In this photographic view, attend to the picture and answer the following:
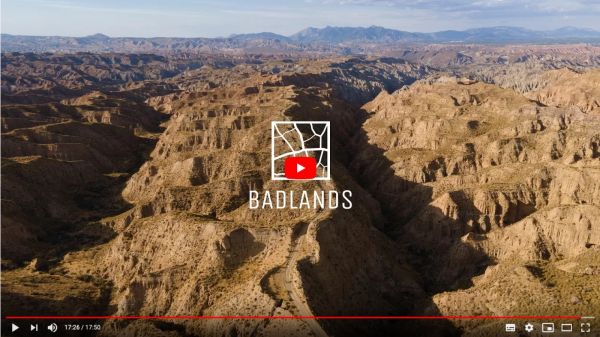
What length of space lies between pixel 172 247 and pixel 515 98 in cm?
8422

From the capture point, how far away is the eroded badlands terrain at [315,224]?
4766 centimetres

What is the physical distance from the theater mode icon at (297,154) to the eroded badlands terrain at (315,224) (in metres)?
2.76

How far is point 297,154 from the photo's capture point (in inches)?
3125

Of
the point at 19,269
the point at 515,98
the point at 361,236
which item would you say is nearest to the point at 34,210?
the point at 19,269

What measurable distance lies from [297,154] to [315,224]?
88.4ft

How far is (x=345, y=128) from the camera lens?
427 ft

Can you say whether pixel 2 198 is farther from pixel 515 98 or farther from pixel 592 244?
pixel 515 98
